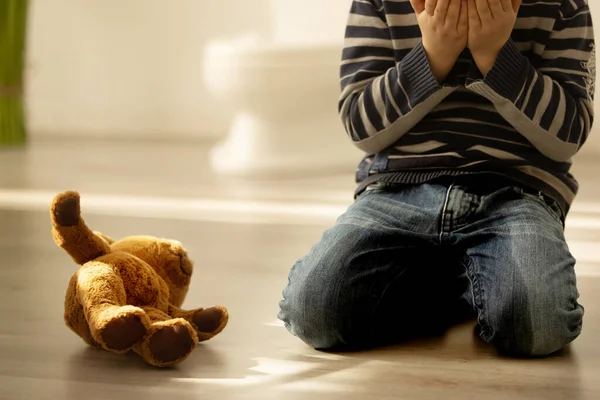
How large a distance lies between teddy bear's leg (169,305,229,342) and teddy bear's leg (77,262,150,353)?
9 cm

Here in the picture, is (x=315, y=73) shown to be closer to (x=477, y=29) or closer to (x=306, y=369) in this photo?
(x=477, y=29)

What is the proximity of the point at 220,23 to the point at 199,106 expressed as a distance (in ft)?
0.95

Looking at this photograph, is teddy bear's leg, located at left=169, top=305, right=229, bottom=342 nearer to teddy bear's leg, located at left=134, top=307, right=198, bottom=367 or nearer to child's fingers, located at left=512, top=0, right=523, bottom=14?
teddy bear's leg, located at left=134, top=307, right=198, bottom=367

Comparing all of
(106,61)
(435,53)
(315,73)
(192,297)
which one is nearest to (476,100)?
(435,53)

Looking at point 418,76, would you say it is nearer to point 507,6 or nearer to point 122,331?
point 507,6

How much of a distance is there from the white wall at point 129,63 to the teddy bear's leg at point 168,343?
214cm

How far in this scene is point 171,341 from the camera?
0.95 m

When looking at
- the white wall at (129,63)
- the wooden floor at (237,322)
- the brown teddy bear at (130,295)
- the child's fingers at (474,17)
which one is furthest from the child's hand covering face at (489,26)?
the white wall at (129,63)

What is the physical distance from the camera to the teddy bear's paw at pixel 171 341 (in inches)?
37.1

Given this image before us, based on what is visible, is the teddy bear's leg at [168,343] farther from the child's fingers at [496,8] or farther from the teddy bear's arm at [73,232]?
the child's fingers at [496,8]

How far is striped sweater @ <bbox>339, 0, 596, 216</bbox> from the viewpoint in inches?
44.1

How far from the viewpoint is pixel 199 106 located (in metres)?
3.10

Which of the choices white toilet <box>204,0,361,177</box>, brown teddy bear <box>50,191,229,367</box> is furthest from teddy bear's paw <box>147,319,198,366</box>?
white toilet <box>204,0,361,177</box>

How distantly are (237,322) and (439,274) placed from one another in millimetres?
265
